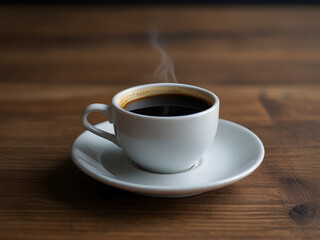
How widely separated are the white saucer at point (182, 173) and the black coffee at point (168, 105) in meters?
0.08

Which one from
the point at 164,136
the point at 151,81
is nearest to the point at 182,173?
the point at 164,136

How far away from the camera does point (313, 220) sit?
632 millimetres

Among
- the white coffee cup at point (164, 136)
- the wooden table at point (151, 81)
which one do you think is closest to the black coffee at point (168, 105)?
the white coffee cup at point (164, 136)

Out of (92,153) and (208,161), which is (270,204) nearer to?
(208,161)

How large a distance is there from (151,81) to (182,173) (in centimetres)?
69

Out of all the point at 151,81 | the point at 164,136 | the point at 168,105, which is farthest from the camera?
the point at 151,81

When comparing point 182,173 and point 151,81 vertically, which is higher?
point 182,173

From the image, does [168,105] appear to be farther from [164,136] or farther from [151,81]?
[151,81]

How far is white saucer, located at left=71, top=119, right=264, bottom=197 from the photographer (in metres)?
0.63

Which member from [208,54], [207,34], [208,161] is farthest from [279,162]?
[207,34]

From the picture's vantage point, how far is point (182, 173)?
721 mm

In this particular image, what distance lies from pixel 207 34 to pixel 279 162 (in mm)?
1255

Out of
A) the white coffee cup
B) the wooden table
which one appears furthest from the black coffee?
the wooden table

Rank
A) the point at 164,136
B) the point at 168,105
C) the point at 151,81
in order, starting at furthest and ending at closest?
1. the point at 151,81
2. the point at 168,105
3. the point at 164,136
